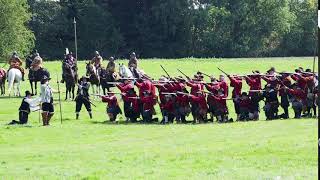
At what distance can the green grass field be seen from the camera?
15.4 metres

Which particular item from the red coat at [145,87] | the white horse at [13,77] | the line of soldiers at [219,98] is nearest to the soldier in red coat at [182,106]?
the line of soldiers at [219,98]

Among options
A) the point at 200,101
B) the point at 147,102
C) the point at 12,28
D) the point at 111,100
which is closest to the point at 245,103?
the point at 200,101

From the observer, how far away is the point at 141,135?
2244cm

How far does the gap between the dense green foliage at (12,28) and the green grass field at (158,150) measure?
4634 cm

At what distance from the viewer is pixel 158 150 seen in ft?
62.2

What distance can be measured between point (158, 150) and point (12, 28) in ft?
185

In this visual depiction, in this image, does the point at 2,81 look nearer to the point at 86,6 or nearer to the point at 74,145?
the point at 74,145

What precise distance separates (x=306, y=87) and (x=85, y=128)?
23.9ft

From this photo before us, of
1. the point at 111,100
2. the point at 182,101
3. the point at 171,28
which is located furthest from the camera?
the point at 171,28

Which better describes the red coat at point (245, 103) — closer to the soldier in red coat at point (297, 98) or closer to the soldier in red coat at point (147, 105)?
the soldier in red coat at point (297, 98)

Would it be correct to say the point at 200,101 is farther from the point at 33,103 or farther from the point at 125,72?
the point at 125,72

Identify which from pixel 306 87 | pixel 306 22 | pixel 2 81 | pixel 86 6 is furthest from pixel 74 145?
pixel 306 22

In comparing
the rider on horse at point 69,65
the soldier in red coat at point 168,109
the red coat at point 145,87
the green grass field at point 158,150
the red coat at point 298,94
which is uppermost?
the rider on horse at point 69,65

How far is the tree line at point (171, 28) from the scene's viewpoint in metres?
81.1
